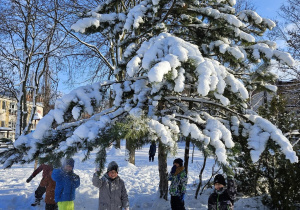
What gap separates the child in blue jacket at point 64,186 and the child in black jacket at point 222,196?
2.52 metres

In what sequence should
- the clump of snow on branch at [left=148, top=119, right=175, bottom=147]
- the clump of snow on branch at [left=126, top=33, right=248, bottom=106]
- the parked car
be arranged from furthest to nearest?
the parked car
the clump of snow on branch at [left=148, top=119, right=175, bottom=147]
the clump of snow on branch at [left=126, top=33, right=248, bottom=106]

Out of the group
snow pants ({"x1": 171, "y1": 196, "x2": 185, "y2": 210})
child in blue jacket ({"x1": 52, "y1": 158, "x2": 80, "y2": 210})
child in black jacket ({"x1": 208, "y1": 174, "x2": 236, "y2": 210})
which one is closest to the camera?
child in black jacket ({"x1": 208, "y1": 174, "x2": 236, "y2": 210})

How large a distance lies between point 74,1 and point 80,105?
711cm

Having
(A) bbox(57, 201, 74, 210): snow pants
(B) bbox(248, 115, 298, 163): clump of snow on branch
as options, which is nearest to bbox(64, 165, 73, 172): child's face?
(A) bbox(57, 201, 74, 210): snow pants

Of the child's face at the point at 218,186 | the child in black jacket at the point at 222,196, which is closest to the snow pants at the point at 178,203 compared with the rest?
the child in black jacket at the point at 222,196

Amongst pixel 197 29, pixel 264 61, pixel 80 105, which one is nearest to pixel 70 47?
pixel 197 29

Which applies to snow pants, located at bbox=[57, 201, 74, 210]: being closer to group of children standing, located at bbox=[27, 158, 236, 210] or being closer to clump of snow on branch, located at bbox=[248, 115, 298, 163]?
group of children standing, located at bbox=[27, 158, 236, 210]

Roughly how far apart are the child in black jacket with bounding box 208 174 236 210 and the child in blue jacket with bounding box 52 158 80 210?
2.52 metres

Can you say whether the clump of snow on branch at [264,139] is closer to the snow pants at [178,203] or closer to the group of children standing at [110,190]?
the group of children standing at [110,190]

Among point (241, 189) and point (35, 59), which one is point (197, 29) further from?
point (35, 59)

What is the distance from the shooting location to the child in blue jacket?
171 inches

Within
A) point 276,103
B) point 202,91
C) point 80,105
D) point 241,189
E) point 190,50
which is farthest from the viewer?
point 241,189

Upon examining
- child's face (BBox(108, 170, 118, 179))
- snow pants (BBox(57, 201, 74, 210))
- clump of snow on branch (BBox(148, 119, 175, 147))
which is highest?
clump of snow on branch (BBox(148, 119, 175, 147))

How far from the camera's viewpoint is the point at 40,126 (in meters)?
3.27
